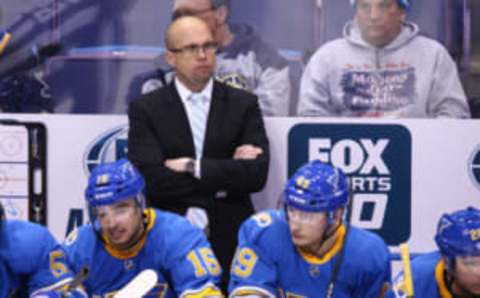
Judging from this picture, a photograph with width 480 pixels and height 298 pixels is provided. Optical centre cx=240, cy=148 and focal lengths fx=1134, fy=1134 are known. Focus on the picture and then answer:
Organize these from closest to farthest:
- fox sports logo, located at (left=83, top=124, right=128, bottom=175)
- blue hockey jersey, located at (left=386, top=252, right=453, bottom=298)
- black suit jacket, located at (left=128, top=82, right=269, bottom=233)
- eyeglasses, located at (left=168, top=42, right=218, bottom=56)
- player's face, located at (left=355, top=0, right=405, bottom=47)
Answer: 1. blue hockey jersey, located at (left=386, top=252, right=453, bottom=298)
2. black suit jacket, located at (left=128, top=82, right=269, bottom=233)
3. eyeglasses, located at (left=168, top=42, right=218, bottom=56)
4. player's face, located at (left=355, top=0, right=405, bottom=47)
5. fox sports logo, located at (left=83, top=124, right=128, bottom=175)

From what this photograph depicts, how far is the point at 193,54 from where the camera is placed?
497 centimetres

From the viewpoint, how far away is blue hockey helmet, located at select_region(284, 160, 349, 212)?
12.6ft

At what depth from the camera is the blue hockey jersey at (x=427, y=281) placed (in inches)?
148

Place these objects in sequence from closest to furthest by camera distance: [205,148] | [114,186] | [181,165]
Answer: [114,186]
[181,165]
[205,148]

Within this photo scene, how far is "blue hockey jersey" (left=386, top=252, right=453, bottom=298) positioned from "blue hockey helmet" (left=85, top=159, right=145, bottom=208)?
0.95 meters

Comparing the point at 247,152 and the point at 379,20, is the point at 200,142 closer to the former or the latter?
the point at 247,152

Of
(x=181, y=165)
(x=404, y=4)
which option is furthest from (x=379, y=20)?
(x=181, y=165)

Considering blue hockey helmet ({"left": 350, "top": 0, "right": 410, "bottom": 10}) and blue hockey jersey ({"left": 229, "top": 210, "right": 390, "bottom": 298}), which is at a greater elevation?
blue hockey helmet ({"left": 350, "top": 0, "right": 410, "bottom": 10})

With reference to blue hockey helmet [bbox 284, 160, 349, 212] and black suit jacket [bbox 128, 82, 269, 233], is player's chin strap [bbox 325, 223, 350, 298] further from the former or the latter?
black suit jacket [bbox 128, 82, 269, 233]

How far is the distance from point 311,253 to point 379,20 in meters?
1.51

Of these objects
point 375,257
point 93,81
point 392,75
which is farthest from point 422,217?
point 93,81

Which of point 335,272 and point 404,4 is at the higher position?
point 404,4

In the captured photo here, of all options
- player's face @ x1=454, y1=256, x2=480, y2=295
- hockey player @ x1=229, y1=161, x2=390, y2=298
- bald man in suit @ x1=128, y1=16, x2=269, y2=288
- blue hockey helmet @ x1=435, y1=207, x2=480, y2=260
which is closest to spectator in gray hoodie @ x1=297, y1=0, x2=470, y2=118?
bald man in suit @ x1=128, y1=16, x2=269, y2=288

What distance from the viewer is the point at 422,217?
5.23 meters
